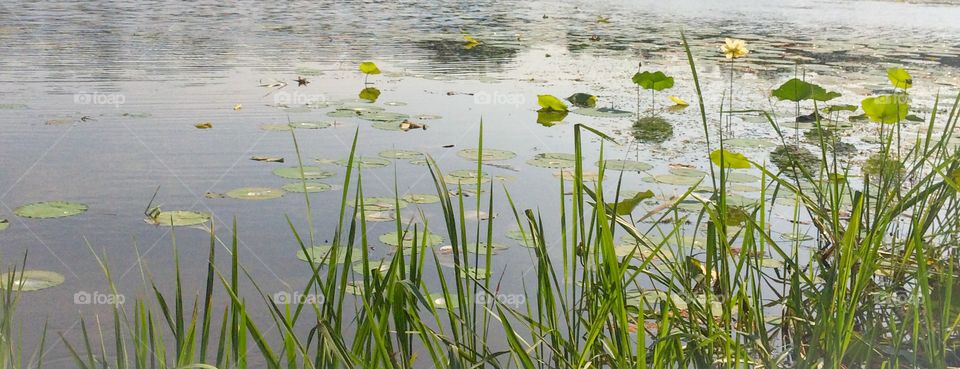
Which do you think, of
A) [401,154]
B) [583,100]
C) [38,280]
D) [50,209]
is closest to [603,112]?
[583,100]

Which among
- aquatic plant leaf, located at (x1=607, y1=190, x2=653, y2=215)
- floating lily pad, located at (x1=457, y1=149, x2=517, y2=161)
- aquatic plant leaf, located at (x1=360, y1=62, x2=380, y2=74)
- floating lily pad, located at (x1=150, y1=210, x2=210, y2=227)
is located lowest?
floating lily pad, located at (x1=457, y1=149, x2=517, y2=161)

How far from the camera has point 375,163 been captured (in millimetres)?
3768

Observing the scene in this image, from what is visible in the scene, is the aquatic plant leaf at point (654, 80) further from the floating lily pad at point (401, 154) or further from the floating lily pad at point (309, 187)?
the floating lily pad at point (309, 187)

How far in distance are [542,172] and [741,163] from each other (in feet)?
3.18

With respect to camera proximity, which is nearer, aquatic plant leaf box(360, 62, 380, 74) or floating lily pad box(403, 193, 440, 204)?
floating lily pad box(403, 193, 440, 204)

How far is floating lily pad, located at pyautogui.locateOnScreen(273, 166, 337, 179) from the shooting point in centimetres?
350

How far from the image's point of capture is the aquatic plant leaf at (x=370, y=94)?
17.6 ft

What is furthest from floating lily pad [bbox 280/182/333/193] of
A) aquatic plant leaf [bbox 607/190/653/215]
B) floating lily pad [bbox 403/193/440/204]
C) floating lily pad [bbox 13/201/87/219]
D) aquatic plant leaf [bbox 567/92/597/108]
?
aquatic plant leaf [bbox 567/92/597/108]

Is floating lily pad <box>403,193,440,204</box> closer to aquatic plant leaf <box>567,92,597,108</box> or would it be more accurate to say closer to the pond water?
the pond water

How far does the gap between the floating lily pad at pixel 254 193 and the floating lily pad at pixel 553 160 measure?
1.10 meters

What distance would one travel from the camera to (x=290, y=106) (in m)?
5.02

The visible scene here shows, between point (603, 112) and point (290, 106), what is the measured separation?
1.67m

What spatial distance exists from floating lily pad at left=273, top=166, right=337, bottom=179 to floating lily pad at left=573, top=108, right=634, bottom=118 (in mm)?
1900

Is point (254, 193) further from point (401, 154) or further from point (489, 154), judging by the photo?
point (489, 154)
